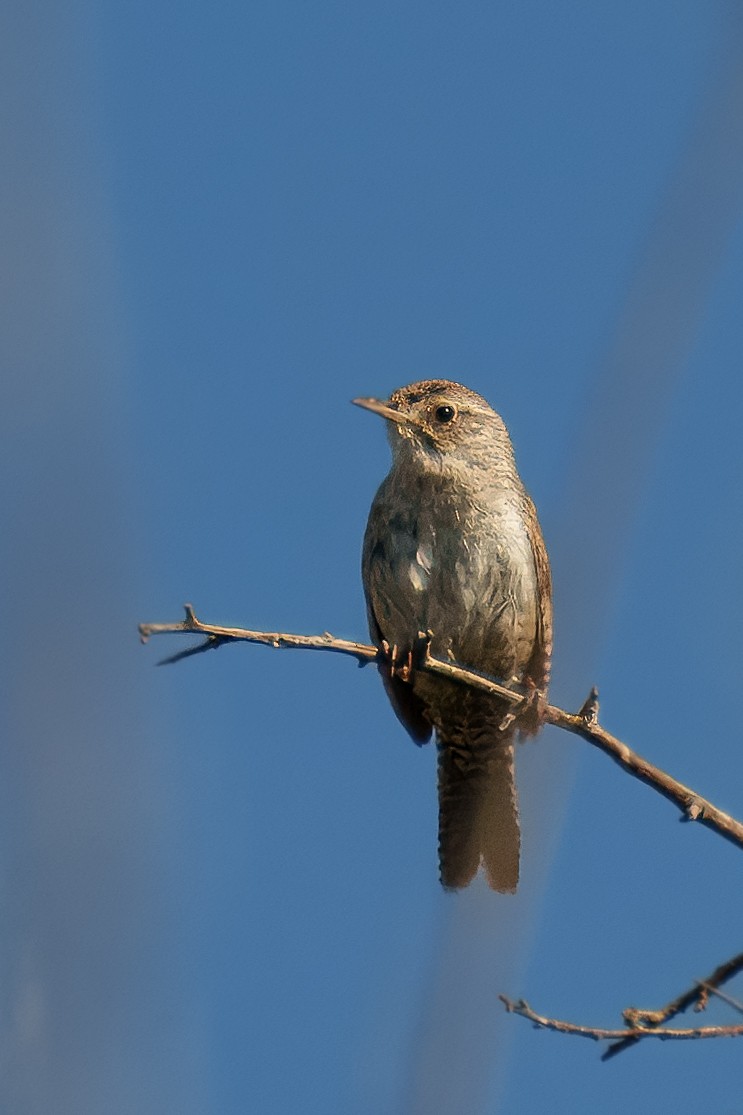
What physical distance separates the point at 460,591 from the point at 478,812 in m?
1.04

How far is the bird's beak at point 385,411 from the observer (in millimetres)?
6273

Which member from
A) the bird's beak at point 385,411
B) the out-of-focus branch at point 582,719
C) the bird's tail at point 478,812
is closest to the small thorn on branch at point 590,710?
the out-of-focus branch at point 582,719

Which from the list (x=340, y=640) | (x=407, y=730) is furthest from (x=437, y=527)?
(x=340, y=640)

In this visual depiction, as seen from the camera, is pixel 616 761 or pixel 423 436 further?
pixel 423 436

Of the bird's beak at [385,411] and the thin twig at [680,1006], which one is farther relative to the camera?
the bird's beak at [385,411]

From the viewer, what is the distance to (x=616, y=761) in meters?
3.65

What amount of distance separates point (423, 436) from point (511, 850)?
1947mm

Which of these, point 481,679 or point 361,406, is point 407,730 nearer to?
point 361,406

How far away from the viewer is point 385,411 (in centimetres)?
633

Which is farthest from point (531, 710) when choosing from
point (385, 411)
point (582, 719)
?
point (385, 411)

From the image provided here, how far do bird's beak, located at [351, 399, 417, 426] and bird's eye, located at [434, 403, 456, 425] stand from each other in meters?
0.14

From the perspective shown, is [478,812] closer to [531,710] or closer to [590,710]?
[531,710]

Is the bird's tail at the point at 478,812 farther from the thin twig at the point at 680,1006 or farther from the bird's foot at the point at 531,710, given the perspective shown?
the thin twig at the point at 680,1006

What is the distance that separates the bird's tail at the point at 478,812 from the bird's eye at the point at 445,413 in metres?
1.53
